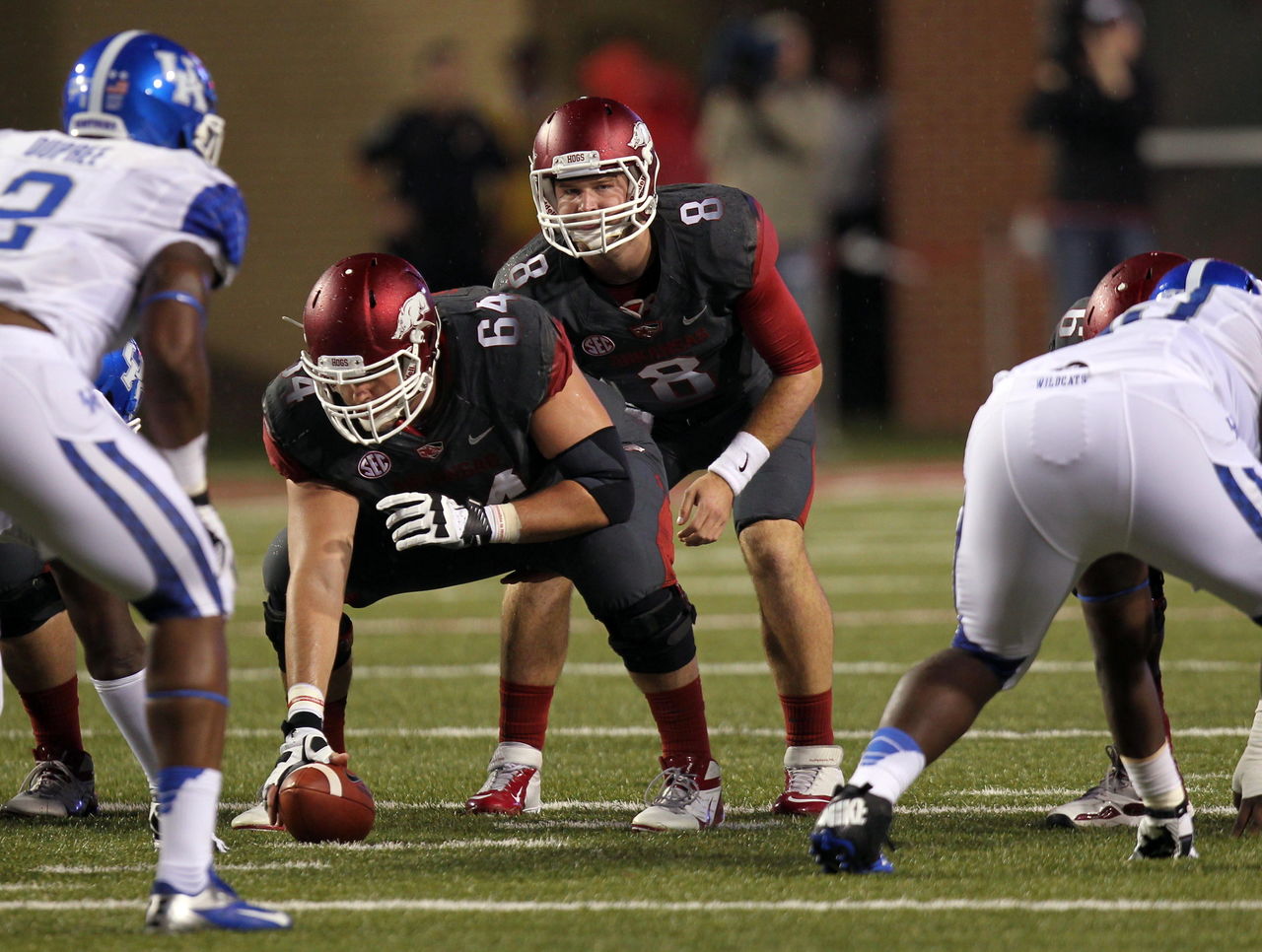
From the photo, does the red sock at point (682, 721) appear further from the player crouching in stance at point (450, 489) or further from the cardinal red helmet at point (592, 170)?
the cardinal red helmet at point (592, 170)

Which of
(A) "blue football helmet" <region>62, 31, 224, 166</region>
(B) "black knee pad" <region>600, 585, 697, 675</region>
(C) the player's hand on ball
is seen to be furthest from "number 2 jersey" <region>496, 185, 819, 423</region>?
(A) "blue football helmet" <region>62, 31, 224, 166</region>

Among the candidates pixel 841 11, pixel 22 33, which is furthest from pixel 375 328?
pixel 841 11

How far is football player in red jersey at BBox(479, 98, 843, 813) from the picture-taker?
183 inches

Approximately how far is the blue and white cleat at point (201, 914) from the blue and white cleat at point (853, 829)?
0.93m

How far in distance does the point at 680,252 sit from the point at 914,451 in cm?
958

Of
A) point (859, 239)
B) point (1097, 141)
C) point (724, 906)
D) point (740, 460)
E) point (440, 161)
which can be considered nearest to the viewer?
point (724, 906)

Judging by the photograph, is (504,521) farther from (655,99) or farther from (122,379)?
(655,99)

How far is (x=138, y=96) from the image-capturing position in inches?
138

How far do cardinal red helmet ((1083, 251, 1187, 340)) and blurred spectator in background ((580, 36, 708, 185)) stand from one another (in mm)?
8823

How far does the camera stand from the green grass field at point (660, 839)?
10.7ft

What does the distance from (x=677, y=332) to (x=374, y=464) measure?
869 mm

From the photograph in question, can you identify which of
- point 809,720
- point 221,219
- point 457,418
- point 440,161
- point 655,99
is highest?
point 655,99

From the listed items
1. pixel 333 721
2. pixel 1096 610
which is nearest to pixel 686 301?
pixel 333 721

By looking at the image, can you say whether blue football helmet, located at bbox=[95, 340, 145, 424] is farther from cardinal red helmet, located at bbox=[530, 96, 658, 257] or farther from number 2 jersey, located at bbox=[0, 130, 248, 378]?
number 2 jersey, located at bbox=[0, 130, 248, 378]
